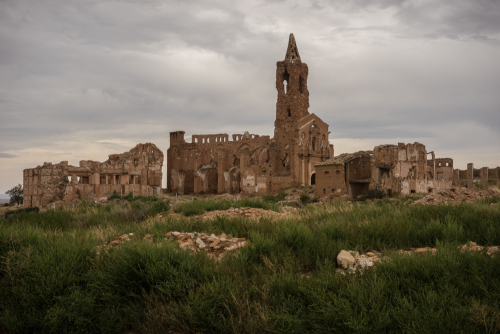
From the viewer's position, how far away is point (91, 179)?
42.2m

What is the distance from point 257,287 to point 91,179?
127ft

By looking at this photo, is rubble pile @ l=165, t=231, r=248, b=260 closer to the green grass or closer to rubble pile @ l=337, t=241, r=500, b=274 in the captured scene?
the green grass

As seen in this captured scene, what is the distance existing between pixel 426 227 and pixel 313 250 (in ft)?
10.1

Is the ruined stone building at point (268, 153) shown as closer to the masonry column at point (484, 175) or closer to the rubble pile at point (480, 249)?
the masonry column at point (484, 175)

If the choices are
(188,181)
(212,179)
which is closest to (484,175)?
(212,179)

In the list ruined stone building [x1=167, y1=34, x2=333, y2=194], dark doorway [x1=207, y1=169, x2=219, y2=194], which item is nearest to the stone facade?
ruined stone building [x1=167, y1=34, x2=333, y2=194]

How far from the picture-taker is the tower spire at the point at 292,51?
2219 inches

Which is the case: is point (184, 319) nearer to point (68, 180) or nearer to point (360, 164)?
point (360, 164)

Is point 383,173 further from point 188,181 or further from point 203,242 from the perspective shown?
point 188,181

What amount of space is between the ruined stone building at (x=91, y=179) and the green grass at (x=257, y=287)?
107 ft

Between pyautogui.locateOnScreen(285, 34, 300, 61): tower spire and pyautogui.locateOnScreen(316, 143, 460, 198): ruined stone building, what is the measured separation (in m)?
22.2

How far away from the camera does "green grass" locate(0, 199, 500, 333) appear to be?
606 cm

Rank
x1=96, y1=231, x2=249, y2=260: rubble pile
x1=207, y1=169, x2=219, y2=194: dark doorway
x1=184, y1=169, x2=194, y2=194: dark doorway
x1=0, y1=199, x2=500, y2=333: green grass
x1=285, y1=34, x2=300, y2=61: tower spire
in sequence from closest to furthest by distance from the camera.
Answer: x1=0, y1=199, x2=500, y2=333: green grass → x1=96, y1=231, x2=249, y2=260: rubble pile → x1=285, y1=34, x2=300, y2=61: tower spire → x1=207, y1=169, x2=219, y2=194: dark doorway → x1=184, y1=169, x2=194, y2=194: dark doorway

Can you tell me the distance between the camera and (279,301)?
6.62 meters
